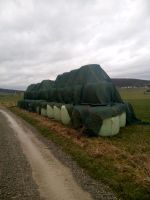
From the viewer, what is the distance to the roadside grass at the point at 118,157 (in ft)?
31.3

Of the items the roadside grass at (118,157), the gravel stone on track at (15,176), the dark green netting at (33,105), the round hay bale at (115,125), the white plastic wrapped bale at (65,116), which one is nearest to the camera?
the gravel stone on track at (15,176)

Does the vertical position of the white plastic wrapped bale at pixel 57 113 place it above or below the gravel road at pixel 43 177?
above

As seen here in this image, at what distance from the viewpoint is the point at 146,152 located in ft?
45.9

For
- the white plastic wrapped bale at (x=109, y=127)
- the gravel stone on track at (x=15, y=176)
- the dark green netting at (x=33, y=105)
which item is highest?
the dark green netting at (x=33, y=105)

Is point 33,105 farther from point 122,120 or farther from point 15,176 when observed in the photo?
point 15,176

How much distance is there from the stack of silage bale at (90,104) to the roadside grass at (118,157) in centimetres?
96

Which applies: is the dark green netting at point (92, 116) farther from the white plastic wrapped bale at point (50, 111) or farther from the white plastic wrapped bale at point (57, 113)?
the white plastic wrapped bale at point (50, 111)

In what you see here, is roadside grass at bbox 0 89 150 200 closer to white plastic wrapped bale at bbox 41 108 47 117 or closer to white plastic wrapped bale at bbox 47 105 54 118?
white plastic wrapped bale at bbox 47 105 54 118

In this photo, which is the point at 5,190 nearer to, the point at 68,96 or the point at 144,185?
the point at 144,185

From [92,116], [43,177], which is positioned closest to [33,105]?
[92,116]

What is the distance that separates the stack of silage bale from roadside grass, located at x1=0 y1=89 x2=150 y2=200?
960 mm

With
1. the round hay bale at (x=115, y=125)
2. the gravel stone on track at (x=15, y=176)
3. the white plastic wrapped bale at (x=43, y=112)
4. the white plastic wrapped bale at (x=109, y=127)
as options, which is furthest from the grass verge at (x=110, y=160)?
the white plastic wrapped bale at (x=43, y=112)

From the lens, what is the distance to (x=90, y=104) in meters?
23.3

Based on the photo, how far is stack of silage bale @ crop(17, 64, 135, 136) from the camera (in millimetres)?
19031
